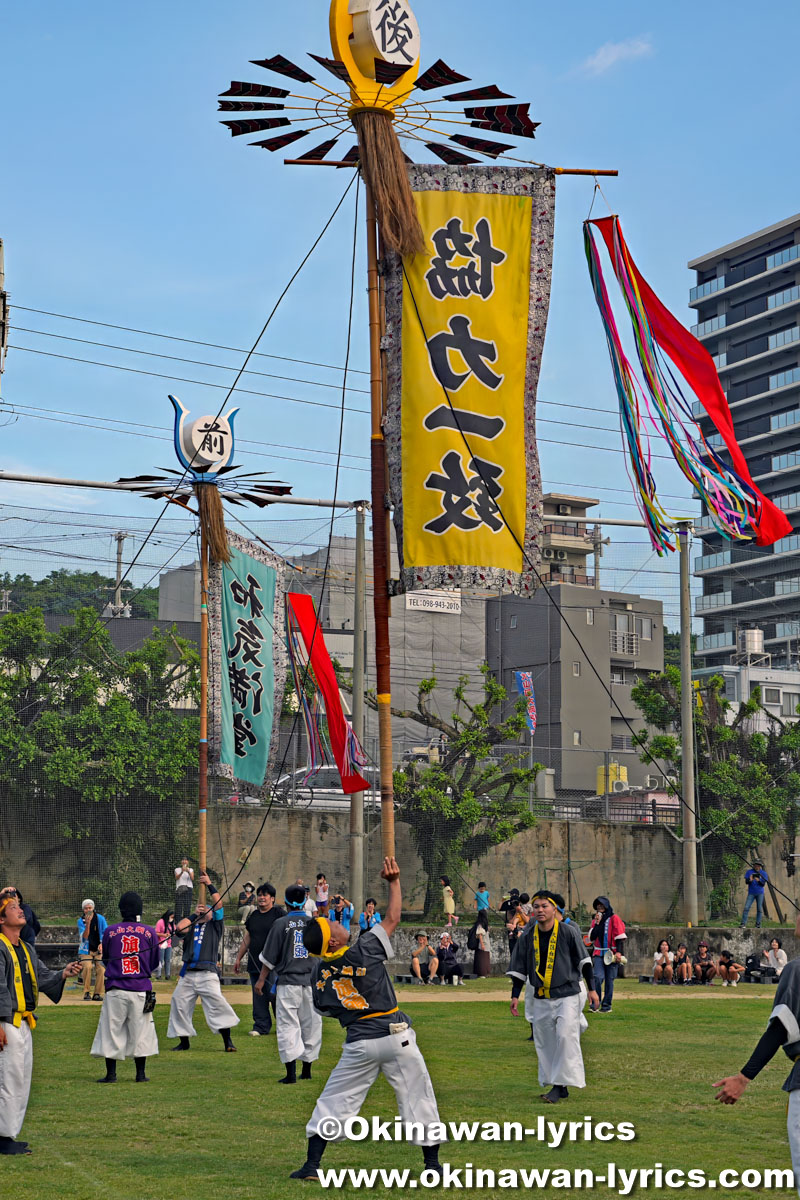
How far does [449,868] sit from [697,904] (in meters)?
6.71

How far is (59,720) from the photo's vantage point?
28.8 metres

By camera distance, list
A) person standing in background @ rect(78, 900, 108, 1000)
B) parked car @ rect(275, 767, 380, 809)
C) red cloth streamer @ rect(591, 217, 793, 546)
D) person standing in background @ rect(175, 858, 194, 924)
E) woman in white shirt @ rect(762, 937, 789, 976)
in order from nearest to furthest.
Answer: red cloth streamer @ rect(591, 217, 793, 546), person standing in background @ rect(78, 900, 108, 1000), person standing in background @ rect(175, 858, 194, 924), woman in white shirt @ rect(762, 937, 789, 976), parked car @ rect(275, 767, 380, 809)

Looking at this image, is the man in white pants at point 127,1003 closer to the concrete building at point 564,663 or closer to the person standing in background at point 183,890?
the person standing in background at point 183,890

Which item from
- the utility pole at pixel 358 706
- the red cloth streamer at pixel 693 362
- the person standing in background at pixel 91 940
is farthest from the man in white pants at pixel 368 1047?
the utility pole at pixel 358 706

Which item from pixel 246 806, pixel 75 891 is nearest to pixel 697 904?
pixel 246 806

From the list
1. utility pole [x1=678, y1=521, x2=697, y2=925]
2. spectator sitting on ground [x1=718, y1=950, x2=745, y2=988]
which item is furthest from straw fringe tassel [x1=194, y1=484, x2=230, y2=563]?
spectator sitting on ground [x1=718, y1=950, x2=745, y2=988]

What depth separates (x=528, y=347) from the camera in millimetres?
10648

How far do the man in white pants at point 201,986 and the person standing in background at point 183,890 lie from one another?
941 centimetres

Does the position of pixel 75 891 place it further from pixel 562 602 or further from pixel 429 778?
pixel 562 602

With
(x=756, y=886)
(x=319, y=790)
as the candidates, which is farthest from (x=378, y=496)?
(x=319, y=790)

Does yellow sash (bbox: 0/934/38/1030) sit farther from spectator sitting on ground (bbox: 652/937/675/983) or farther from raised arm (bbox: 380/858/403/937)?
spectator sitting on ground (bbox: 652/937/675/983)

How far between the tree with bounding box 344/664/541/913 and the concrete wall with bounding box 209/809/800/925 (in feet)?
1.19

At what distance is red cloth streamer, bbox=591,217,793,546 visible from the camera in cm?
1186

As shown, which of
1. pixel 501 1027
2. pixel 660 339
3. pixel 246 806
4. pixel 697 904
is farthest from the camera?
pixel 697 904
